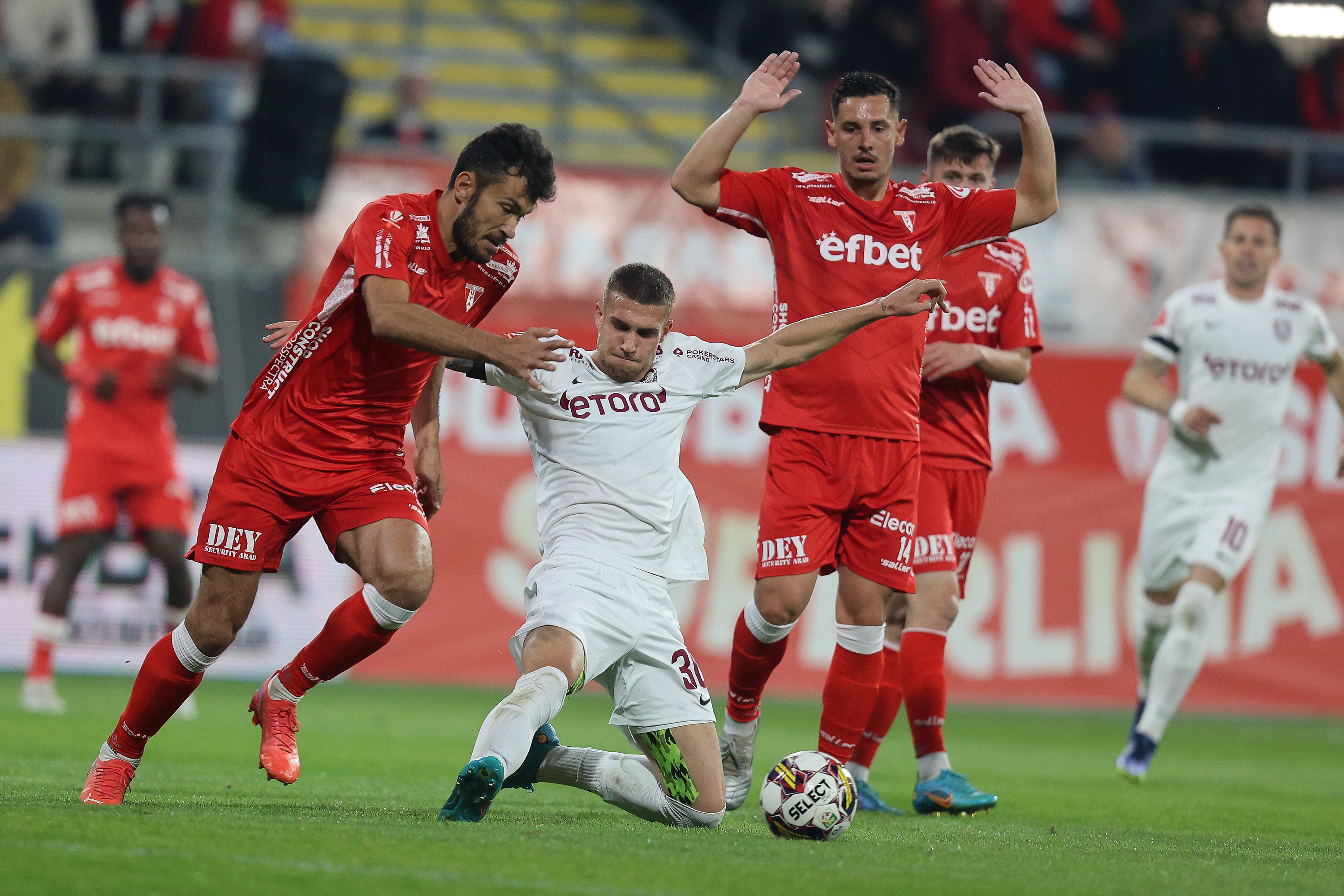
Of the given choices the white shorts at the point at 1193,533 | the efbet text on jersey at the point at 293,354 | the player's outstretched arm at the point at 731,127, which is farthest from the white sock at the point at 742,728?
the white shorts at the point at 1193,533

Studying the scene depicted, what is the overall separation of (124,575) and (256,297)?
2261 mm

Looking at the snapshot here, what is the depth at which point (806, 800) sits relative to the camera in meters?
5.30

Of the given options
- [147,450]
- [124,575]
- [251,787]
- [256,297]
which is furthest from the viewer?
[256,297]

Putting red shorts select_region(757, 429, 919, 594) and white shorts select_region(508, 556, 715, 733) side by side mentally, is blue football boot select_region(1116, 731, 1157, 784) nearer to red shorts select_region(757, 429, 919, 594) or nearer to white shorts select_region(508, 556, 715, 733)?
red shorts select_region(757, 429, 919, 594)

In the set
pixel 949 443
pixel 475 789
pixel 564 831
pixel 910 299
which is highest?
pixel 910 299

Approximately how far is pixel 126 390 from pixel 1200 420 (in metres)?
6.22

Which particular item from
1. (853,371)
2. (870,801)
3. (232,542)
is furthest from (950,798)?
Result: (232,542)

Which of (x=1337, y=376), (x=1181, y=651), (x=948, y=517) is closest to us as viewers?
(x=948, y=517)

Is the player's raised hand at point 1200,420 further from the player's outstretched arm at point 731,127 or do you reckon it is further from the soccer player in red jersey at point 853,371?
the player's outstretched arm at point 731,127

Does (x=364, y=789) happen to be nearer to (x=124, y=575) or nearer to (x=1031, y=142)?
(x=1031, y=142)

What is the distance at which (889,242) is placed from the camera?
6.22 meters

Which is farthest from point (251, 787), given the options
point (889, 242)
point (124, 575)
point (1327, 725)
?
point (1327, 725)

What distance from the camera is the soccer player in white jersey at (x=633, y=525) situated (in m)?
5.41

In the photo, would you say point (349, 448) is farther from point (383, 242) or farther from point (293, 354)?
point (383, 242)
